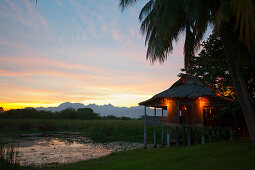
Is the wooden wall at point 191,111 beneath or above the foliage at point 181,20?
beneath

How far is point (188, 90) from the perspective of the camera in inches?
688

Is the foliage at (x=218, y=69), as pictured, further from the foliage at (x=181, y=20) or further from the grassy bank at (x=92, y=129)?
the grassy bank at (x=92, y=129)

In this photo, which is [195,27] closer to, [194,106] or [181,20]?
[181,20]

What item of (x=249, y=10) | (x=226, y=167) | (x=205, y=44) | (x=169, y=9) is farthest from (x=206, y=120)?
(x=249, y=10)

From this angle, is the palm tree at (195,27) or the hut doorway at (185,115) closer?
the palm tree at (195,27)

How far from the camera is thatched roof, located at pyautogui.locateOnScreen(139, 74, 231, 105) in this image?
1628cm

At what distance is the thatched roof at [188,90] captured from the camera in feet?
53.4

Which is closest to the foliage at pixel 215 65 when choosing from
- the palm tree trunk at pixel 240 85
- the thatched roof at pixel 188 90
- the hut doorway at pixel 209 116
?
the thatched roof at pixel 188 90

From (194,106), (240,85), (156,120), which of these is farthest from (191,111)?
(240,85)

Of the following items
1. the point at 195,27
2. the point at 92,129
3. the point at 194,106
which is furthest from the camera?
the point at 92,129

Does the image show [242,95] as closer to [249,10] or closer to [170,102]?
[249,10]

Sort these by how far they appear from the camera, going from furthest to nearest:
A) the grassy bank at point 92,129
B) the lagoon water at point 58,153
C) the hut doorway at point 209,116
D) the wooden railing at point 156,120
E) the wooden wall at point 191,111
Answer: the grassy bank at point 92,129
the wooden railing at point 156,120
the wooden wall at point 191,111
the hut doorway at point 209,116
the lagoon water at point 58,153

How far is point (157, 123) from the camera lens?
1870 centimetres

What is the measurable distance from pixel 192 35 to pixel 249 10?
24.5ft
